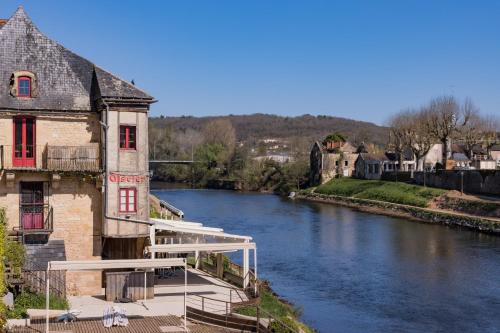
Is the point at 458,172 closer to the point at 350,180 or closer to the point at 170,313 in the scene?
the point at 350,180

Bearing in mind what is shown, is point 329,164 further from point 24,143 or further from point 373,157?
point 24,143

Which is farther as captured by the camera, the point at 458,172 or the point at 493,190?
the point at 458,172

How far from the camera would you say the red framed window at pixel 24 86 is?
21.6 meters

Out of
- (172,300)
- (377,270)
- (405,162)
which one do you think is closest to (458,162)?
(405,162)

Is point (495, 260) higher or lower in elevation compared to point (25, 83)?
lower

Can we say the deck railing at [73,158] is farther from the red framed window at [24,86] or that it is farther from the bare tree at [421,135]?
the bare tree at [421,135]

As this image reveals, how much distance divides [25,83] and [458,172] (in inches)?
1996

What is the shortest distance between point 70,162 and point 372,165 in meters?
70.0

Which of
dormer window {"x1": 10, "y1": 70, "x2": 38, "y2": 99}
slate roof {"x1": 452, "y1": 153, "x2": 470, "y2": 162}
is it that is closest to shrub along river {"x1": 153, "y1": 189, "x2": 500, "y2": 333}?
dormer window {"x1": 10, "y1": 70, "x2": 38, "y2": 99}

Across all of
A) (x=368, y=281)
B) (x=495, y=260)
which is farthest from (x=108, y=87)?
(x=495, y=260)

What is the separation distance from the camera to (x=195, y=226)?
82.3 ft

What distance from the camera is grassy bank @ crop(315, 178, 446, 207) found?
211 ft

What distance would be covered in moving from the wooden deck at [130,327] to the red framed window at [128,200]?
15.9 feet

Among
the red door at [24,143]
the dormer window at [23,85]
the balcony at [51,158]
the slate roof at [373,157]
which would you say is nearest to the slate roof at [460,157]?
the slate roof at [373,157]
